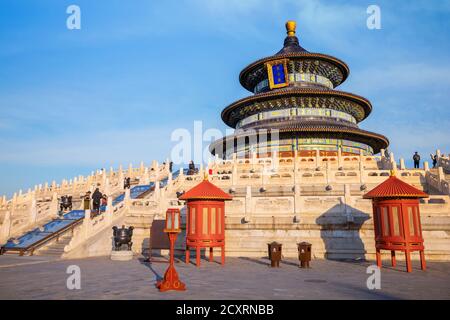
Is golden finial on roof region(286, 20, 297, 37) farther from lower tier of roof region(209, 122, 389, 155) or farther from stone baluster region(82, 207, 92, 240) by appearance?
stone baluster region(82, 207, 92, 240)

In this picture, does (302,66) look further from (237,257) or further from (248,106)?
(237,257)

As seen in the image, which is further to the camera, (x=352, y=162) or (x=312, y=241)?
(x=352, y=162)

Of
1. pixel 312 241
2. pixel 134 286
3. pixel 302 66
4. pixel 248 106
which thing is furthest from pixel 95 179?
pixel 302 66

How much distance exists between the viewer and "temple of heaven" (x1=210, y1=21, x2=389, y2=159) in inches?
1421

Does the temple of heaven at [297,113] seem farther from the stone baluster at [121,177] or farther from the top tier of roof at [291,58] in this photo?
the stone baluster at [121,177]

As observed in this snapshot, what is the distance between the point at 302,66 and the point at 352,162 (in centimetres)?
2145

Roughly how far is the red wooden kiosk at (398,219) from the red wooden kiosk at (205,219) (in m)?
5.53

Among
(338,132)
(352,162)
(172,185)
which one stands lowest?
(172,185)

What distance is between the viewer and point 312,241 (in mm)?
14938

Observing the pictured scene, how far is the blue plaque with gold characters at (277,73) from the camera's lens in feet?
136

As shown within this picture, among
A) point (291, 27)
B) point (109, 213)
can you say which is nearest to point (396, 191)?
point (109, 213)

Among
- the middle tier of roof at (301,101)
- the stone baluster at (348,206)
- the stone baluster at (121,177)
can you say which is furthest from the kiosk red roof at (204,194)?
the middle tier of roof at (301,101)

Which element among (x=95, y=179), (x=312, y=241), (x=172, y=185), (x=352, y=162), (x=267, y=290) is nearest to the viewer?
(x=267, y=290)

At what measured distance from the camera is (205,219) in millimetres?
13211
